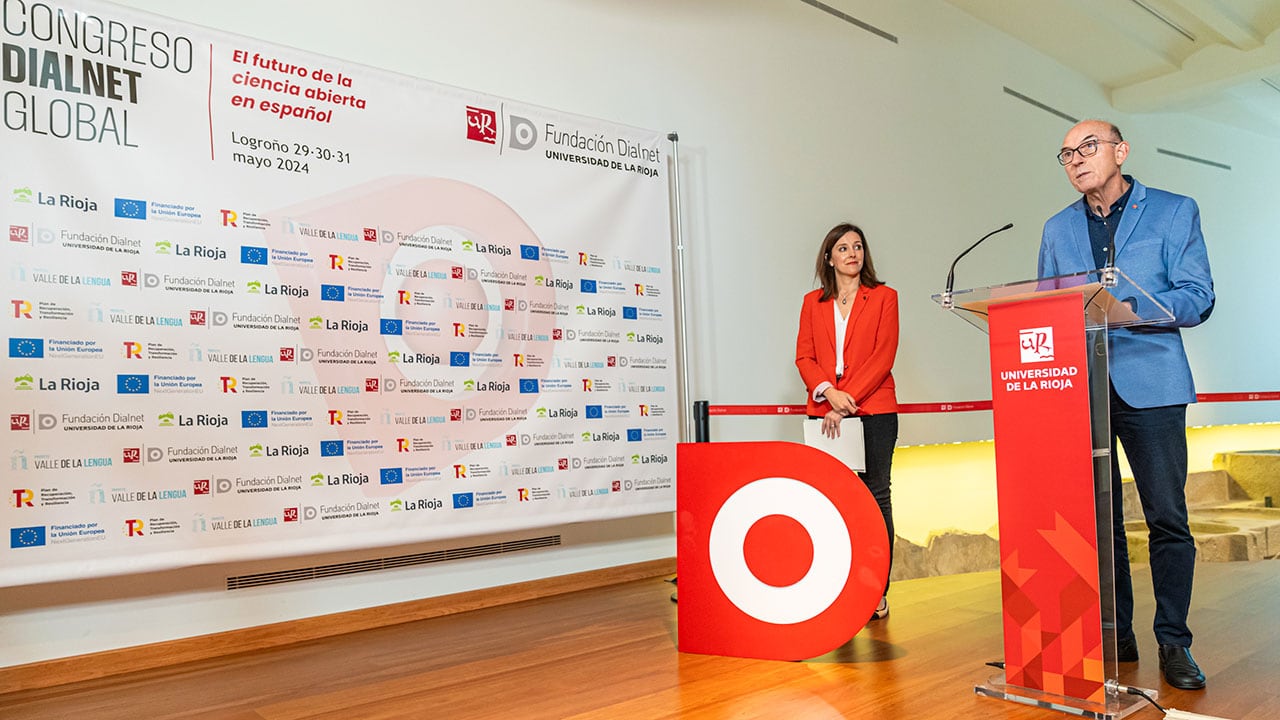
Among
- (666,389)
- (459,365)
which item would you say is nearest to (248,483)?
(459,365)

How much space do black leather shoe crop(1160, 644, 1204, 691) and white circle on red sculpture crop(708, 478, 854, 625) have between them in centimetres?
84

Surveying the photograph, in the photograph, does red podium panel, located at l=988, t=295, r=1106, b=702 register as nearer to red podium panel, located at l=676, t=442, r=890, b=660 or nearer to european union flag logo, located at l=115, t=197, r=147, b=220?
red podium panel, located at l=676, t=442, r=890, b=660

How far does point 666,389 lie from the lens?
4082 millimetres

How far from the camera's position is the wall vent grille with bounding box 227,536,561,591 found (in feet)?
10.2

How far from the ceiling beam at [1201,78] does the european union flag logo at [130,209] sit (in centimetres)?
747

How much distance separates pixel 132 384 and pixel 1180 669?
10.3ft

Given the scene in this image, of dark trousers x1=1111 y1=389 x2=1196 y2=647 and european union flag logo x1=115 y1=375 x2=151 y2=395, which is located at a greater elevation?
european union flag logo x1=115 y1=375 x2=151 y2=395

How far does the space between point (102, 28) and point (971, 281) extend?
17.5ft

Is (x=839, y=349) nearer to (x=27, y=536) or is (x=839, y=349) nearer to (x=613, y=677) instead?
(x=613, y=677)

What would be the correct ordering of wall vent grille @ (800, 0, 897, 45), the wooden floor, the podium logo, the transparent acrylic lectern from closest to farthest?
the transparent acrylic lectern
the wooden floor
the podium logo
wall vent grille @ (800, 0, 897, 45)

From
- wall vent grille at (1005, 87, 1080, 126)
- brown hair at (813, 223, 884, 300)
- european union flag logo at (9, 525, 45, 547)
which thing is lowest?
european union flag logo at (9, 525, 45, 547)

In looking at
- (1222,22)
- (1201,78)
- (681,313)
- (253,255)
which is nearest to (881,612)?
(681,313)

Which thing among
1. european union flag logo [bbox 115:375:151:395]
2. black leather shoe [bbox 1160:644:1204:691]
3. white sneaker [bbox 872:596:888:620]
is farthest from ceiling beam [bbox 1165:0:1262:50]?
european union flag logo [bbox 115:375:151:395]

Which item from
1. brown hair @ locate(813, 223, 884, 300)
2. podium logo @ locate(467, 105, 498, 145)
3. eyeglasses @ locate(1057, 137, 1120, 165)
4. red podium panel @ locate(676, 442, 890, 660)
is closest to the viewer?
eyeglasses @ locate(1057, 137, 1120, 165)
